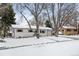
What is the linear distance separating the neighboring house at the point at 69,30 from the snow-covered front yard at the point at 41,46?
0.10 m

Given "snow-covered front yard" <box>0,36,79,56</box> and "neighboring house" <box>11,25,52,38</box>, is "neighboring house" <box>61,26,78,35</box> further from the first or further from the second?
"neighboring house" <box>11,25,52,38</box>

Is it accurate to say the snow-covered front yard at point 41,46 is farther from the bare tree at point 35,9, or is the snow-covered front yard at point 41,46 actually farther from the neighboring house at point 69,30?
the bare tree at point 35,9

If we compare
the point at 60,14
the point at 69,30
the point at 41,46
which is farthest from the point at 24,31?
the point at 69,30

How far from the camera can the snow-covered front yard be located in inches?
178

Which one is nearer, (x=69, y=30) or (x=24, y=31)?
(x=24, y=31)

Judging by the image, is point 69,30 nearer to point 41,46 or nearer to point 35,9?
point 41,46

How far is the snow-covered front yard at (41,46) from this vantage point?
178 inches

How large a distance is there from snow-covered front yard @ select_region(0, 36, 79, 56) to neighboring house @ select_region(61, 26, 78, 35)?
0.10 metres

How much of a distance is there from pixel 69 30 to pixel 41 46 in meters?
0.76

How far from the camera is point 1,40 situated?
4.61m

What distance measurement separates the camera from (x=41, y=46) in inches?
187

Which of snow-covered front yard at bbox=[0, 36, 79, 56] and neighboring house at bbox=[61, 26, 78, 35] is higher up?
neighboring house at bbox=[61, 26, 78, 35]

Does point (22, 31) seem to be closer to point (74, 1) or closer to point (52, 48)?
point (52, 48)

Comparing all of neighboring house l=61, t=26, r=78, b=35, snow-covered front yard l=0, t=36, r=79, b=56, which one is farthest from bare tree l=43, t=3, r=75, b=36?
snow-covered front yard l=0, t=36, r=79, b=56
